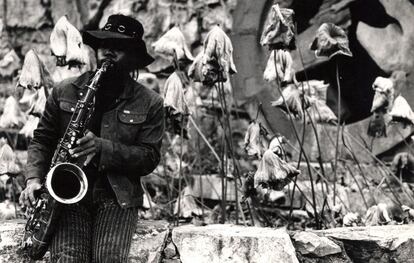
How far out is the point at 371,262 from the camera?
3523mm

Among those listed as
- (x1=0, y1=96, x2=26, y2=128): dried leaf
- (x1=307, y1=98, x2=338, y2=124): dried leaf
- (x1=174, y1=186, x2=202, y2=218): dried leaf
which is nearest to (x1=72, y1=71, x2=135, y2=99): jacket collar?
(x1=174, y1=186, x2=202, y2=218): dried leaf

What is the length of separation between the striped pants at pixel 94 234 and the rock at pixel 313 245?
2.54ft

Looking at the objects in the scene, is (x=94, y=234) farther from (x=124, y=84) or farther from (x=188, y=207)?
(x=188, y=207)

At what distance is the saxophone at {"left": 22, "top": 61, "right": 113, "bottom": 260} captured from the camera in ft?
9.83

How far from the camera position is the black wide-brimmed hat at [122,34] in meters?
3.23

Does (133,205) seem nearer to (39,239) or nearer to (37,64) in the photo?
(39,239)

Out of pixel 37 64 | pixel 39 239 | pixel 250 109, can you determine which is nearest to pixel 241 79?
pixel 250 109

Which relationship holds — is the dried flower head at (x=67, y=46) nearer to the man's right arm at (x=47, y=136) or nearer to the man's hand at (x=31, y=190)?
the man's right arm at (x=47, y=136)

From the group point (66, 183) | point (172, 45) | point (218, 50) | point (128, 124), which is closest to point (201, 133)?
point (172, 45)

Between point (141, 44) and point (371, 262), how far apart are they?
1.46 meters

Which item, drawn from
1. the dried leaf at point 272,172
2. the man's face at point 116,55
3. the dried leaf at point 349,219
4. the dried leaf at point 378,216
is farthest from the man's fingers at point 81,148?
the dried leaf at point 378,216

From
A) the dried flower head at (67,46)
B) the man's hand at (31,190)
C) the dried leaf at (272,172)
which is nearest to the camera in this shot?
the man's hand at (31,190)

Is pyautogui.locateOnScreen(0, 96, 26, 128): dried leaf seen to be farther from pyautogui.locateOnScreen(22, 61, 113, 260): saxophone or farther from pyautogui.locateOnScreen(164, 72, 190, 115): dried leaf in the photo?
pyautogui.locateOnScreen(22, 61, 113, 260): saxophone

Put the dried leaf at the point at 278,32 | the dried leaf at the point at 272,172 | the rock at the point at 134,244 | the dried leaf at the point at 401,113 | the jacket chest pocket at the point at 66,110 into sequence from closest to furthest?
the jacket chest pocket at the point at 66,110 < the rock at the point at 134,244 < the dried leaf at the point at 272,172 < the dried leaf at the point at 278,32 < the dried leaf at the point at 401,113
